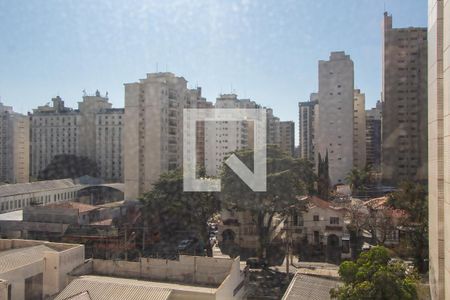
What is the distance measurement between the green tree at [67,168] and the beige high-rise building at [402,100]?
15.8 meters

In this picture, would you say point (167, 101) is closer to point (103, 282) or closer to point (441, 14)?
point (103, 282)

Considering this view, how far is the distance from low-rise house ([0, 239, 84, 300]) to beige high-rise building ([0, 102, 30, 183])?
19.9 meters

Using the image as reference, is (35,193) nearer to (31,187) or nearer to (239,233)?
(31,187)

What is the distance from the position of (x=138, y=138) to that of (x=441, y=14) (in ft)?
42.4

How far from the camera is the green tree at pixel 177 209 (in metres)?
9.96

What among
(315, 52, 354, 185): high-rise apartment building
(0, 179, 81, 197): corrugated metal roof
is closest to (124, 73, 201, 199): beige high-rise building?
(0, 179, 81, 197): corrugated metal roof

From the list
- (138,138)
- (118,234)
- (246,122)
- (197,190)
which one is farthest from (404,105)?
(118,234)

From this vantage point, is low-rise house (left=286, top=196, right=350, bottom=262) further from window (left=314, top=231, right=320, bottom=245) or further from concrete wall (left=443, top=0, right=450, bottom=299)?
concrete wall (left=443, top=0, right=450, bottom=299)

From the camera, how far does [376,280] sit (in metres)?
3.91

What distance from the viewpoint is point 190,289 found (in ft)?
17.1

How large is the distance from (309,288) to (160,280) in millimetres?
2012

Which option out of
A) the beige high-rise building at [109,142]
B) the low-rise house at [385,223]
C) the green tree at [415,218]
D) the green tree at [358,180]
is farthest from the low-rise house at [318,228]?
the beige high-rise building at [109,142]

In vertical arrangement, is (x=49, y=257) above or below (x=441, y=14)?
below

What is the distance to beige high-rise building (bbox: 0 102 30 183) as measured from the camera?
24.3m
